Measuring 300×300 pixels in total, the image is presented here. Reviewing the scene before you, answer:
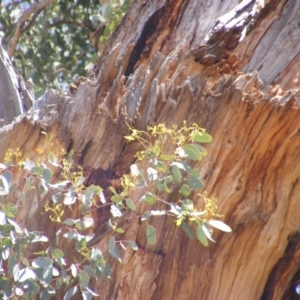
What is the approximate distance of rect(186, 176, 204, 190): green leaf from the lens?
1953 mm

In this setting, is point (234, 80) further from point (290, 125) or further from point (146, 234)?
point (146, 234)

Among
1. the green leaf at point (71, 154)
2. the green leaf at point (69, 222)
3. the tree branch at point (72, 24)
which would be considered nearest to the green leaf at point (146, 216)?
the green leaf at point (69, 222)

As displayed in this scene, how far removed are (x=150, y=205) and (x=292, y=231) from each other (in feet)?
1.54

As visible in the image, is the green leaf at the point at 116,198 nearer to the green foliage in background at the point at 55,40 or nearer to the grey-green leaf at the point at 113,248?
the grey-green leaf at the point at 113,248

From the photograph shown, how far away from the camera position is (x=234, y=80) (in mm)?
2082

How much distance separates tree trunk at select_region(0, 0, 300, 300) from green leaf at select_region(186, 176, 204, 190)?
0.14m

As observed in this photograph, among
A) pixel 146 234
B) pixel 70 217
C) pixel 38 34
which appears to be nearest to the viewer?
pixel 146 234

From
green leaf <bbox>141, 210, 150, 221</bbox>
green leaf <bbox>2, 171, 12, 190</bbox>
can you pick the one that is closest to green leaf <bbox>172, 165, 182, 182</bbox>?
green leaf <bbox>141, 210, 150, 221</bbox>

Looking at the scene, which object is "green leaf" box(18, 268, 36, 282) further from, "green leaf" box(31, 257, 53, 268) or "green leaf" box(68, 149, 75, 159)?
"green leaf" box(68, 149, 75, 159)

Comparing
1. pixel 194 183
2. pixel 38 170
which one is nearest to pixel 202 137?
pixel 194 183

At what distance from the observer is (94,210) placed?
7.01 feet

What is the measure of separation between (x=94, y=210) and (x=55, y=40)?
334 cm

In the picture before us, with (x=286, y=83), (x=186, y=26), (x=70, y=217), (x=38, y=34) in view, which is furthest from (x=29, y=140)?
(x=38, y=34)

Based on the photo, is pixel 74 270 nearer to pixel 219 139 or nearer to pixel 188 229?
pixel 188 229
